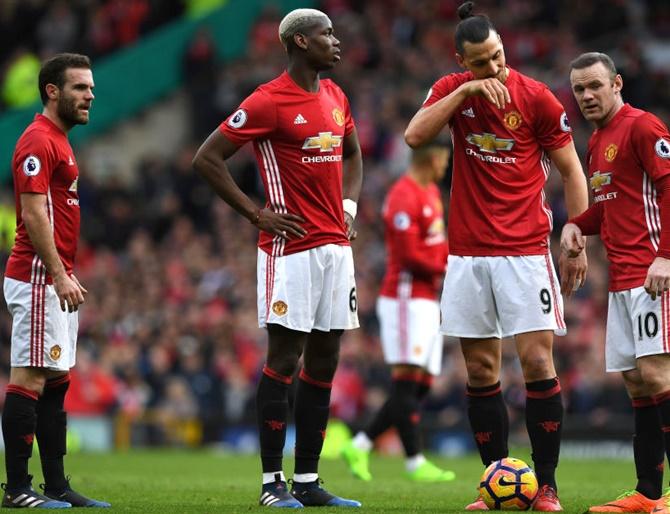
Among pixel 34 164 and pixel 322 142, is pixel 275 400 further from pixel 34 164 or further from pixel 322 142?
pixel 34 164

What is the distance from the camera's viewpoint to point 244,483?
11461mm

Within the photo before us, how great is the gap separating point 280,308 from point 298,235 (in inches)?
18.2

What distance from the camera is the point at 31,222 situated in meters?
8.40

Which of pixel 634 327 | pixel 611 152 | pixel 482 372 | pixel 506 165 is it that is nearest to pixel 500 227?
pixel 506 165

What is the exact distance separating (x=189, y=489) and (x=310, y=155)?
3184 mm

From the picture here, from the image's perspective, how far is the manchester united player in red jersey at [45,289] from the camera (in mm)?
8430

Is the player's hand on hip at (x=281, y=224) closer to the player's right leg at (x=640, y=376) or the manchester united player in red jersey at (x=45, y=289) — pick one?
the manchester united player in red jersey at (x=45, y=289)

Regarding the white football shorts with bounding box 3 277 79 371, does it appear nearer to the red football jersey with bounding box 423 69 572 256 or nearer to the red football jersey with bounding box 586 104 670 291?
the red football jersey with bounding box 423 69 572 256

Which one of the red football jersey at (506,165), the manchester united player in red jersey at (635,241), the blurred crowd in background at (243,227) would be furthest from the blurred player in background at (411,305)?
the blurred crowd in background at (243,227)

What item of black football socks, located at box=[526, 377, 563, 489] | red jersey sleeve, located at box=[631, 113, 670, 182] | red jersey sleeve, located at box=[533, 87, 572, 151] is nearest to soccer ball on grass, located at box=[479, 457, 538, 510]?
black football socks, located at box=[526, 377, 563, 489]

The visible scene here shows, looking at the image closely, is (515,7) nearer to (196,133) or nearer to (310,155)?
(196,133)

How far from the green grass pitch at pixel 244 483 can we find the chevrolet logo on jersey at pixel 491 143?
218 centimetres

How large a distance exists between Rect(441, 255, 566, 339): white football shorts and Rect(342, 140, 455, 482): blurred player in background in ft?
12.7

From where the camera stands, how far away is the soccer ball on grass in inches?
316
